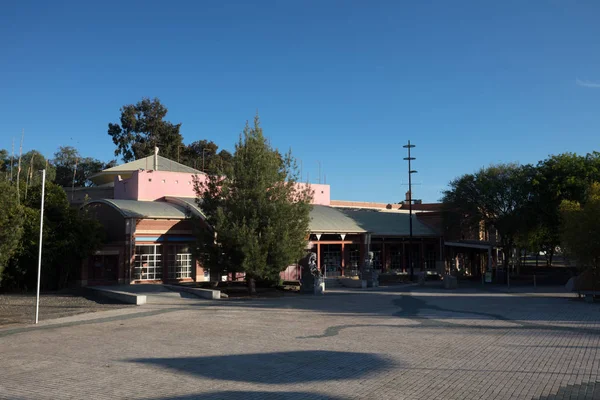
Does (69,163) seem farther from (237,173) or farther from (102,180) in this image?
(237,173)

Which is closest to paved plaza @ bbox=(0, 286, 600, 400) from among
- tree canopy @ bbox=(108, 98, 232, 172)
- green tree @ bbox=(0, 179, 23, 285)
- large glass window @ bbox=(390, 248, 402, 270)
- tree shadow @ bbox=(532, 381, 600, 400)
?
tree shadow @ bbox=(532, 381, 600, 400)

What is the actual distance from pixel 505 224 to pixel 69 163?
168 feet

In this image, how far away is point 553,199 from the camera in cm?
3334

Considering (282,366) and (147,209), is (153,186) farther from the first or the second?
(282,366)

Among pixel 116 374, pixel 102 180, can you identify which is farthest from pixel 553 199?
pixel 102 180

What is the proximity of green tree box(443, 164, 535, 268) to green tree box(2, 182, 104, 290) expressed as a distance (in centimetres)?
2606

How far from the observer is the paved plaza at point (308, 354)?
8.17 m

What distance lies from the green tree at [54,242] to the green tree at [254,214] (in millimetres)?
6732

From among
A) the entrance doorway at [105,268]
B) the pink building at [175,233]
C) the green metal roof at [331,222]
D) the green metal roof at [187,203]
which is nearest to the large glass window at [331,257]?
the pink building at [175,233]

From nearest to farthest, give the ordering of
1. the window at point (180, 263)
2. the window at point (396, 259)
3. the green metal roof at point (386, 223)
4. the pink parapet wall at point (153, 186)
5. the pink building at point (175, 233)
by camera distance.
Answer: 1. the pink building at point (175, 233)
2. the window at point (180, 263)
3. the pink parapet wall at point (153, 186)
4. the green metal roof at point (386, 223)
5. the window at point (396, 259)

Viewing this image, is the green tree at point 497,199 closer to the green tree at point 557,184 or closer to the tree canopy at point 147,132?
the green tree at point 557,184

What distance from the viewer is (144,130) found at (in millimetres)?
62625

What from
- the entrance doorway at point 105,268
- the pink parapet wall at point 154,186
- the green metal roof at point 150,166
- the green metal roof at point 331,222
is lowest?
the entrance doorway at point 105,268

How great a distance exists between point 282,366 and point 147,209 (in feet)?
70.1
